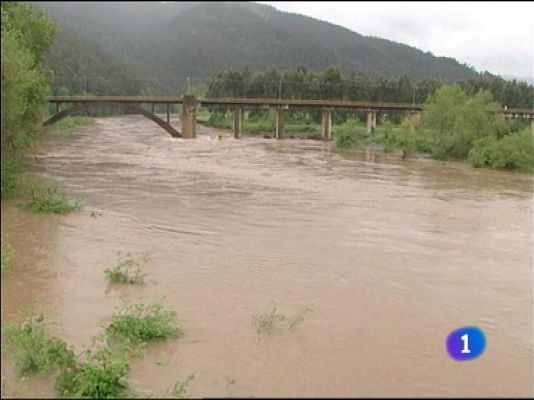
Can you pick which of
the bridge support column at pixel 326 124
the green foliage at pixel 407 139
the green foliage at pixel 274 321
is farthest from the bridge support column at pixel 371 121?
the green foliage at pixel 274 321

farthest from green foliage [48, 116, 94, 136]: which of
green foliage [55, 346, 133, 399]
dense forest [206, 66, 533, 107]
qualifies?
green foliage [55, 346, 133, 399]

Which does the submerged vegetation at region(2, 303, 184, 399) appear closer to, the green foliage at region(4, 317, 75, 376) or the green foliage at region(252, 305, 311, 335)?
the green foliage at region(4, 317, 75, 376)

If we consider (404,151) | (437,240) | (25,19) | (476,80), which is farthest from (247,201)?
(476,80)

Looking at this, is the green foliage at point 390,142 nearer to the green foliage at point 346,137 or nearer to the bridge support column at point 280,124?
the green foliage at point 346,137

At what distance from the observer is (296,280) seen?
13.3 meters

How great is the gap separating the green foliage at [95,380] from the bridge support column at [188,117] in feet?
194

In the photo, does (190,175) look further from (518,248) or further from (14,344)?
(14,344)

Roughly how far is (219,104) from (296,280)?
60549 mm

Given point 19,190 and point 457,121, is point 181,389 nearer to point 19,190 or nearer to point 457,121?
point 19,190

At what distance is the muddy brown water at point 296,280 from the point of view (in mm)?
8750

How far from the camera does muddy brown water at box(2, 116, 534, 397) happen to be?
875 cm

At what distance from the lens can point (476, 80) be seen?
3844 inches

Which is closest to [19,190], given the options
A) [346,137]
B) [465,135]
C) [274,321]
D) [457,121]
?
[274,321]

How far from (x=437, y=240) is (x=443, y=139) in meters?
32.6
